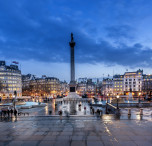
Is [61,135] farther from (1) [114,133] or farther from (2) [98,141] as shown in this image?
(1) [114,133]

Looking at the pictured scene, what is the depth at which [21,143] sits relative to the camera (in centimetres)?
1208

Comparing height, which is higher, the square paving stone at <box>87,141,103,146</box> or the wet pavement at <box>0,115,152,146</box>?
the square paving stone at <box>87,141,103,146</box>

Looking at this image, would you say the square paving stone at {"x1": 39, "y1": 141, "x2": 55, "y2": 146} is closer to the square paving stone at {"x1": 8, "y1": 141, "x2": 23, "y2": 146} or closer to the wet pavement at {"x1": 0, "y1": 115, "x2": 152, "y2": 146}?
the wet pavement at {"x1": 0, "y1": 115, "x2": 152, "y2": 146}

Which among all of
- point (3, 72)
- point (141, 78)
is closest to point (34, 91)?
point (3, 72)

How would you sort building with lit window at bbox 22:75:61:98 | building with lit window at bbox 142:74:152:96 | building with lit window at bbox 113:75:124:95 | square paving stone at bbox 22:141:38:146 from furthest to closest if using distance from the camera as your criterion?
1. building with lit window at bbox 22:75:61:98
2. building with lit window at bbox 113:75:124:95
3. building with lit window at bbox 142:74:152:96
4. square paving stone at bbox 22:141:38:146

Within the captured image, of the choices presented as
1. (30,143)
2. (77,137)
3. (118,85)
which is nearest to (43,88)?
(118,85)

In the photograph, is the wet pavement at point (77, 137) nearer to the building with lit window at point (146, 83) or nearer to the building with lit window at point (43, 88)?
the building with lit window at point (146, 83)

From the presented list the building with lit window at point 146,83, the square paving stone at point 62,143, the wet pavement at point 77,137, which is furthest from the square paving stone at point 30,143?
the building with lit window at point 146,83

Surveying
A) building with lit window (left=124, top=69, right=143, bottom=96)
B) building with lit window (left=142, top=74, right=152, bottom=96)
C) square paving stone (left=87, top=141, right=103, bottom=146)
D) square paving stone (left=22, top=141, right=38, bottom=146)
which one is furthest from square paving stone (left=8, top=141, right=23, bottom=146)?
building with lit window (left=142, top=74, right=152, bottom=96)

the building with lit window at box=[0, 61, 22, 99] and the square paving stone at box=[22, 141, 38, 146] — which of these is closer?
the square paving stone at box=[22, 141, 38, 146]

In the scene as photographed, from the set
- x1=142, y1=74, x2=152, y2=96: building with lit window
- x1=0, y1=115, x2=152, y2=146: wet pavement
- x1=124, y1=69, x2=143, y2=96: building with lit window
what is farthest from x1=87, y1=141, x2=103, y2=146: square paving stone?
x1=142, y1=74, x2=152, y2=96: building with lit window

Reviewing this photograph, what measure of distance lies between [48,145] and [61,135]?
97.4 inches

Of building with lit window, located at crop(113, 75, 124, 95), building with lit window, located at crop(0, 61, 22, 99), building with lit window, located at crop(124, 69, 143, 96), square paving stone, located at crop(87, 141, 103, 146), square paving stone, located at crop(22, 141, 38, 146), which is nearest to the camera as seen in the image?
square paving stone, located at crop(87, 141, 103, 146)

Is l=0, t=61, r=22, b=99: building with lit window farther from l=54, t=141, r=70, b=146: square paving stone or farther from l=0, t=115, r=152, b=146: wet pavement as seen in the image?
l=54, t=141, r=70, b=146: square paving stone
